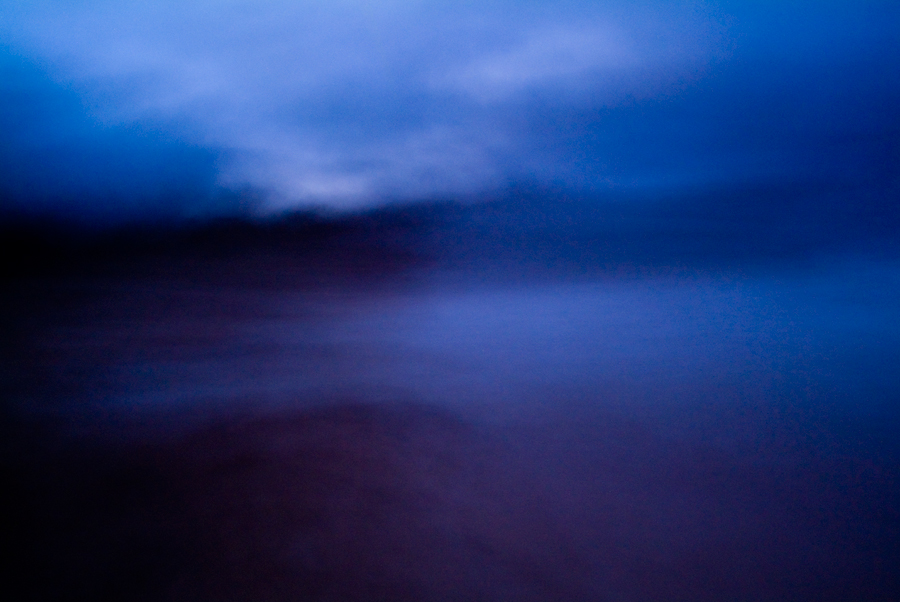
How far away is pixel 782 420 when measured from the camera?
7.13 ft

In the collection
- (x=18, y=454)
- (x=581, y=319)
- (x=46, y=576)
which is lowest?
(x=46, y=576)

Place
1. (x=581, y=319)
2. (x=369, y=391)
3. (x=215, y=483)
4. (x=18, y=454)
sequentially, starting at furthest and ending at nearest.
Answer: (x=581, y=319) < (x=369, y=391) < (x=18, y=454) < (x=215, y=483)

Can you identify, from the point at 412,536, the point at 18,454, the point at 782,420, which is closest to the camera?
the point at 412,536

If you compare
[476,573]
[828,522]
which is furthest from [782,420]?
[476,573]

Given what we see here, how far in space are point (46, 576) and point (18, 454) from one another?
0.84 meters

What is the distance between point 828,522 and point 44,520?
2.38 metres

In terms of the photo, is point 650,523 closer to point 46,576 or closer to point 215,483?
point 215,483

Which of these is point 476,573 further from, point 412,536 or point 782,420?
point 782,420

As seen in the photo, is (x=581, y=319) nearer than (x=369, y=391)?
No

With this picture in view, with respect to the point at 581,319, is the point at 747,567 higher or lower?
lower

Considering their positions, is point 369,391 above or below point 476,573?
above

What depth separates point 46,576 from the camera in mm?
1243

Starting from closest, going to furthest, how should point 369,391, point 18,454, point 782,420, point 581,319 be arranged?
1. point 18,454
2. point 782,420
3. point 369,391
4. point 581,319

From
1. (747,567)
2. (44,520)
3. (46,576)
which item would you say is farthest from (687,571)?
(44,520)
